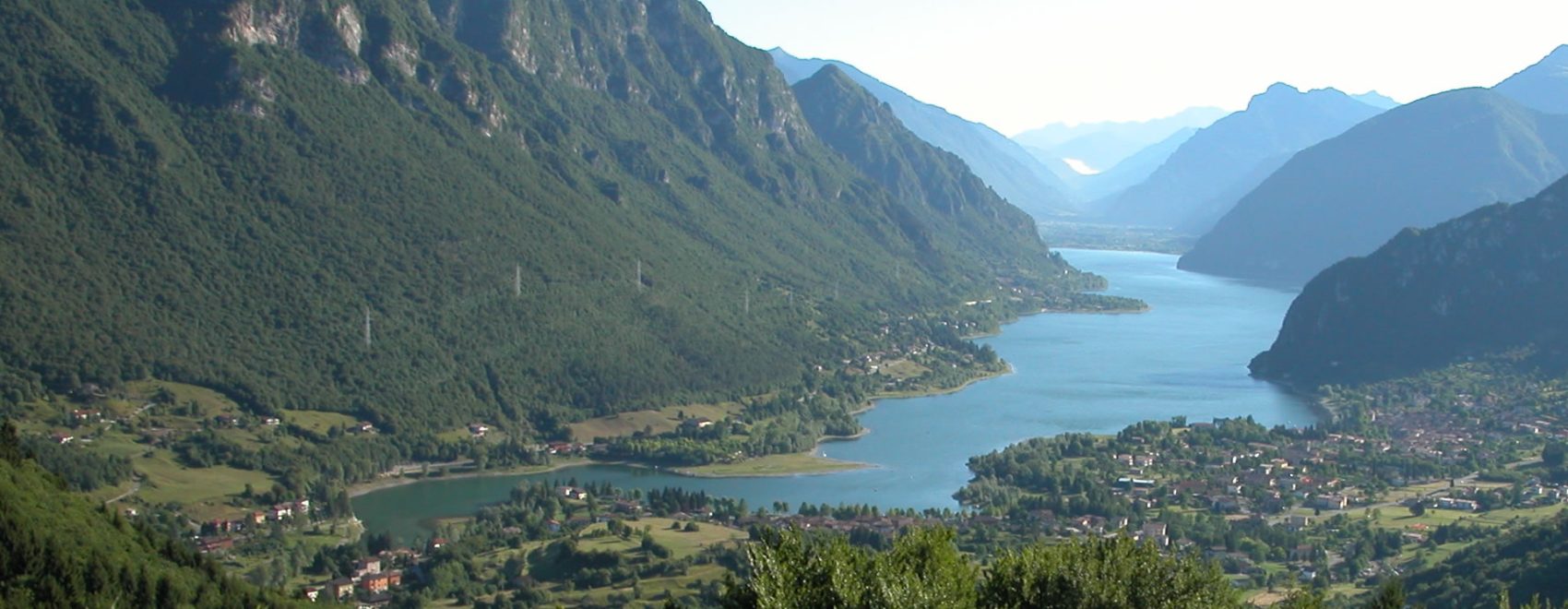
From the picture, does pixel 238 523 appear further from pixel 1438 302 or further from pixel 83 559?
pixel 1438 302

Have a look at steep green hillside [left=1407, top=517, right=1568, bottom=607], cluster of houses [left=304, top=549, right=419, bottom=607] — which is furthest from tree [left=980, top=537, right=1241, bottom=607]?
cluster of houses [left=304, top=549, right=419, bottom=607]

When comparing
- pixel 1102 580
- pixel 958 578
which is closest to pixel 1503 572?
pixel 1102 580

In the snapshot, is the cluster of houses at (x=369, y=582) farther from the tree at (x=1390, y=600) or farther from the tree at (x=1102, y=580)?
the tree at (x=1390, y=600)

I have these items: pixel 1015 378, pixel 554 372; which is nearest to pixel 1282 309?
pixel 1015 378

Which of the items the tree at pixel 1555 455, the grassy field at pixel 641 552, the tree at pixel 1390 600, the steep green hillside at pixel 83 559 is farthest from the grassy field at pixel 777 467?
the tree at pixel 1390 600

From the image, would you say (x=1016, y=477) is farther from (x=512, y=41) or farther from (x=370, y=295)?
(x=512, y=41)
